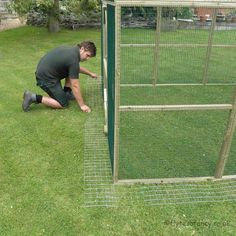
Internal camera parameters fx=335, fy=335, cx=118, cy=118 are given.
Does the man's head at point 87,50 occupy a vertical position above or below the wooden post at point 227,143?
above

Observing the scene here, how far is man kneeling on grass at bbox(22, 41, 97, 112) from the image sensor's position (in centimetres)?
579

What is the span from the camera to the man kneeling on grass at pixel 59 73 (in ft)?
19.0

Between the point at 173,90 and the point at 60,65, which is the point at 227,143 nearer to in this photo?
the point at 60,65

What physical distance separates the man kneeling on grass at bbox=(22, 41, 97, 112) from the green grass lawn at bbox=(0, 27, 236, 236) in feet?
0.65

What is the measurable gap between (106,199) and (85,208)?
28 centimetres

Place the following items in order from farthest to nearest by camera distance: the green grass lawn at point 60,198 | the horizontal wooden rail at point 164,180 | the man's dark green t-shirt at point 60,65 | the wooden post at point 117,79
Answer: the man's dark green t-shirt at point 60,65, the horizontal wooden rail at point 164,180, the green grass lawn at point 60,198, the wooden post at point 117,79

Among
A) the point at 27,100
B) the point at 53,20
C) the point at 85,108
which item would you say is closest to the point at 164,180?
the point at 85,108

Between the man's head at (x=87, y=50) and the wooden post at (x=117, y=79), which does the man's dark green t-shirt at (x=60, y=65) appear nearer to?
the man's head at (x=87, y=50)

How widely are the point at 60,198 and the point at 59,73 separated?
285 cm

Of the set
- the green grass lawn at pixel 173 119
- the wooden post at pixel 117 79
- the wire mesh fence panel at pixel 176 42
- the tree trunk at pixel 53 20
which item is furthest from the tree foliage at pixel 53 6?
the wooden post at pixel 117 79

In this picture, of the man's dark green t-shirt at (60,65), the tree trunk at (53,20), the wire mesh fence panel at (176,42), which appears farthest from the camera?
the tree trunk at (53,20)

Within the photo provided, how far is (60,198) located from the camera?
12.8 ft

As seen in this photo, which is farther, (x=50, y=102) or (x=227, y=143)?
(x=50, y=102)

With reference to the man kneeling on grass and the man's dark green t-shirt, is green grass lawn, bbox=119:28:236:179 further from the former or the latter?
the man's dark green t-shirt
